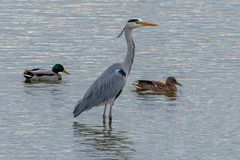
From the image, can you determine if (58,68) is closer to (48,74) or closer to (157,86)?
(48,74)

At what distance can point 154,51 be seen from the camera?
1195 inches

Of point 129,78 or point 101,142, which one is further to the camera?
point 129,78

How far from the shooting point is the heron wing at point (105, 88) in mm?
21906

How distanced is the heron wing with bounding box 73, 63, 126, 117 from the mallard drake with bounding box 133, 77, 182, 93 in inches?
112

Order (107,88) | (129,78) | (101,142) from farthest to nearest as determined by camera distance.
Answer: (129,78) < (107,88) < (101,142)

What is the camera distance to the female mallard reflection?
1898 cm

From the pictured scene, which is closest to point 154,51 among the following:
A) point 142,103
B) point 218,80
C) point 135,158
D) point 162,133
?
point 218,80

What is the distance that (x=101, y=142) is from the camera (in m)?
20.1

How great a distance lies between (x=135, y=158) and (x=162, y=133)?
2105 millimetres

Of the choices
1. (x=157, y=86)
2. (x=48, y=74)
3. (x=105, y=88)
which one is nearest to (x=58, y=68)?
(x=48, y=74)

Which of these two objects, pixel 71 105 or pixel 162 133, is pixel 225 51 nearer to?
pixel 71 105

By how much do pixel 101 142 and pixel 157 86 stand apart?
5.62 metres

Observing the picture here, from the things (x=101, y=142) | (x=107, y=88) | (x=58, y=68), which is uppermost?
(x=107, y=88)

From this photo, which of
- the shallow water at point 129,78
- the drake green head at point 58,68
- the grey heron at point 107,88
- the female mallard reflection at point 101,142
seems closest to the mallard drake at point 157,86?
the shallow water at point 129,78
